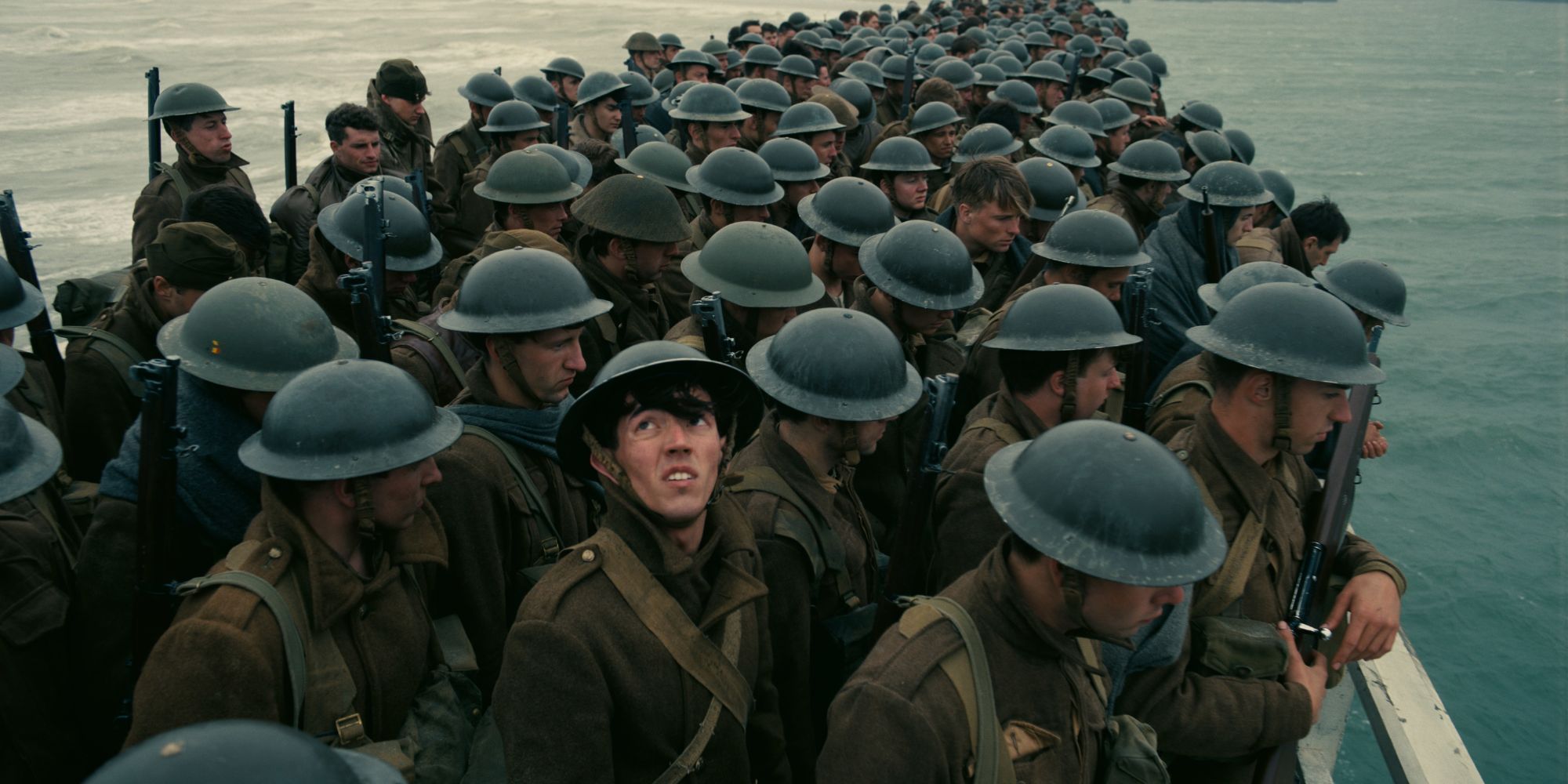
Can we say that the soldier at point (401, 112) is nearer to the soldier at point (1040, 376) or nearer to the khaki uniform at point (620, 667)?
the soldier at point (1040, 376)

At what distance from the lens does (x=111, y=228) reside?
1326 centimetres

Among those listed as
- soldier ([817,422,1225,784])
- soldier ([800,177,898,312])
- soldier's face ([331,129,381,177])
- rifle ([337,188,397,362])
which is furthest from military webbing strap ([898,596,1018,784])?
soldier's face ([331,129,381,177])

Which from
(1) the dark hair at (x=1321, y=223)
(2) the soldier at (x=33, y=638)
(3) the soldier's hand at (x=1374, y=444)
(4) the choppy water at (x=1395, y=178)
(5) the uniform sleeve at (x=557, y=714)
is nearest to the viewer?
(5) the uniform sleeve at (x=557, y=714)

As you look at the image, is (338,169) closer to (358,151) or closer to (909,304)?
(358,151)

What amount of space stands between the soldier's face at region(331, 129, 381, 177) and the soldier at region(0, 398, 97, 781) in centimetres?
458

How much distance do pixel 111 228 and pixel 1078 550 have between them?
14263 millimetres

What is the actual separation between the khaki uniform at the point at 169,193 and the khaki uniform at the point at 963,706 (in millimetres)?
5594

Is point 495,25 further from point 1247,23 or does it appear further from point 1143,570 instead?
point 1247,23

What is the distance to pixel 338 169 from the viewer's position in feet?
24.4

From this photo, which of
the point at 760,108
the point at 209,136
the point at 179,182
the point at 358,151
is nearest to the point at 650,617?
the point at 358,151

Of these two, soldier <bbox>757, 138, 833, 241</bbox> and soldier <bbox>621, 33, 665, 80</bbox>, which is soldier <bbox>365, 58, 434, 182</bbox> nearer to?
soldier <bbox>757, 138, 833, 241</bbox>

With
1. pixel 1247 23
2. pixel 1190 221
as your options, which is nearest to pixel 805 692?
pixel 1190 221

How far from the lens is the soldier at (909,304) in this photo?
460cm

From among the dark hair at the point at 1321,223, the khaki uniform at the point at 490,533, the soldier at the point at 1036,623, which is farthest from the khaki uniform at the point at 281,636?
the dark hair at the point at 1321,223
